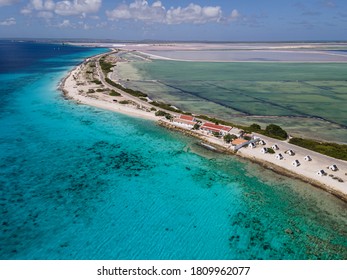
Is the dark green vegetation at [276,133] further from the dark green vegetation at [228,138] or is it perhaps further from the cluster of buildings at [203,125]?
the dark green vegetation at [228,138]

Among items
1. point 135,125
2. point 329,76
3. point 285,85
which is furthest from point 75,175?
point 329,76

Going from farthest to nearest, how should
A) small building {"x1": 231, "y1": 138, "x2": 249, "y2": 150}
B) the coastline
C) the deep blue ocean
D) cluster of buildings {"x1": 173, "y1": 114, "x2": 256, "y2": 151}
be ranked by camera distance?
cluster of buildings {"x1": 173, "y1": 114, "x2": 256, "y2": 151} < small building {"x1": 231, "y1": 138, "x2": 249, "y2": 150} < the coastline < the deep blue ocean

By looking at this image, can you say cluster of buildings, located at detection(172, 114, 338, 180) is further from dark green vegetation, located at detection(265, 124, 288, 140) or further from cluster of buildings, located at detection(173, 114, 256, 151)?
dark green vegetation, located at detection(265, 124, 288, 140)

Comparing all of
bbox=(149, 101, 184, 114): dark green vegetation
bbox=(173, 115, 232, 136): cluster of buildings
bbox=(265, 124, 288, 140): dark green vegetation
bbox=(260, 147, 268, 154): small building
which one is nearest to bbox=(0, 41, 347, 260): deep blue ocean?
bbox=(260, 147, 268, 154): small building

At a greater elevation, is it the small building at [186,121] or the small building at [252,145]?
the small building at [186,121]

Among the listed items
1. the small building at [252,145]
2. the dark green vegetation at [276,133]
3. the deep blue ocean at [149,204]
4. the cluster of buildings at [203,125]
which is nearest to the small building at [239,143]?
the small building at [252,145]

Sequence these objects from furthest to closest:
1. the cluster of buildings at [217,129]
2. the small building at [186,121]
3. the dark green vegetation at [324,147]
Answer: the small building at [186,121] → the cluster of buildings at [217,129] → the dark green vegetation at [324,147]

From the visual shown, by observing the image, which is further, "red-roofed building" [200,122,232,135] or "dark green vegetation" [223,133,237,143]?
"red-roofed building" [200,122,232,135]
